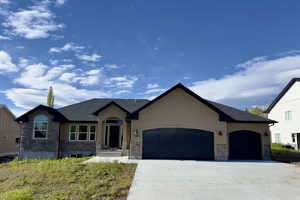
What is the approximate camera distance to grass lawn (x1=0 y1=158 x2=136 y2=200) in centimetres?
686

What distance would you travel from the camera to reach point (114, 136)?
60.5ft

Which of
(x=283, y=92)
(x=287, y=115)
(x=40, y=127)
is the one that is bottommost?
(x=40, y=127)

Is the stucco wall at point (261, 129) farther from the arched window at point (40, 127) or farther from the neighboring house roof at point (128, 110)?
the arched window at point (40, 127)

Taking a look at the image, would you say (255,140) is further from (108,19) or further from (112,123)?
(108,19)

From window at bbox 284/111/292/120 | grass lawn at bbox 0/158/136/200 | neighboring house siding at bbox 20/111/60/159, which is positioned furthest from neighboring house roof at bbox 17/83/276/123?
window at bbox 284/111/292/120

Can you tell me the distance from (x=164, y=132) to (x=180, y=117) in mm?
1759

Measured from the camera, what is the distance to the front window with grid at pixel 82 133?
59.2ft

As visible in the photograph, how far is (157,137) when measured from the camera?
594 inches

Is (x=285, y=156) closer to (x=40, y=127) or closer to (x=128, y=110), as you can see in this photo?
(x=128, y=110)

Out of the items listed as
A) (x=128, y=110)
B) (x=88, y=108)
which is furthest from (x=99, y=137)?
(x=88, y=108)

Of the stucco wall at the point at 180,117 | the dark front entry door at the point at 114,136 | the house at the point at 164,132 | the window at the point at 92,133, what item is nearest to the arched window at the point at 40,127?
the house at the point at 164,132

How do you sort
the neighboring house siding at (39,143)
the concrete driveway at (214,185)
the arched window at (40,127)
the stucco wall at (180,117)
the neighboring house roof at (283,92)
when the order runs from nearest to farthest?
1. the concrete driveway at (214,185)
2. the stucco wall at (180,117)
3. the neighboring house siding at (39,143)
4. the arched window at (40,127)
5. the neighboring house roof at (283,92)

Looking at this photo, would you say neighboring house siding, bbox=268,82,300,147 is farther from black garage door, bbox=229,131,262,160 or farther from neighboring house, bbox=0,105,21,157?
neighboring house, bbox=0,105,21,157

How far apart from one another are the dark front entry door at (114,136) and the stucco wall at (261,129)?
397 inches
